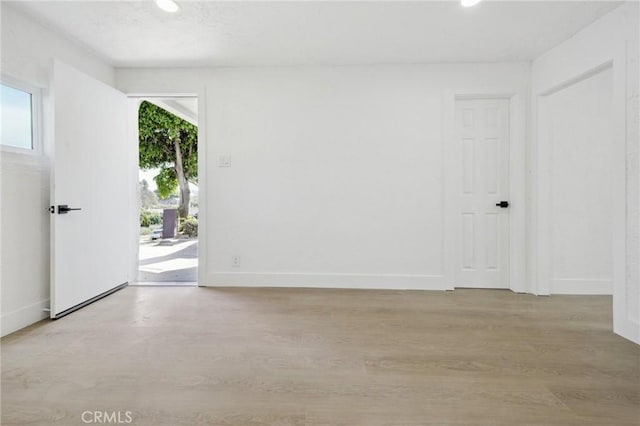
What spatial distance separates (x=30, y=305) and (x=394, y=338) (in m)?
2.89

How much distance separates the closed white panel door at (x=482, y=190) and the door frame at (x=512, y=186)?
6cm

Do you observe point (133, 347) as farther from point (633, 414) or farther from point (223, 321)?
point (633, 414)

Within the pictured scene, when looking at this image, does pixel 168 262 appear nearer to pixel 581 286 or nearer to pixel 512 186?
pixel 512 186

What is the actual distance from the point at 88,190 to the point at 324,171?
7.64 feet

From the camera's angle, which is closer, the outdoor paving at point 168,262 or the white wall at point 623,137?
the white wall at point 623,137

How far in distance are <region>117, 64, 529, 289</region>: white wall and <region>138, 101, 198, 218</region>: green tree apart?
493cm

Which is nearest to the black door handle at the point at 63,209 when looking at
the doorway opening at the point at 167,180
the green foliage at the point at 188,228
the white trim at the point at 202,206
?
the white trim at the point at 202,206

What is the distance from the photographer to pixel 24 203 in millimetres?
2451

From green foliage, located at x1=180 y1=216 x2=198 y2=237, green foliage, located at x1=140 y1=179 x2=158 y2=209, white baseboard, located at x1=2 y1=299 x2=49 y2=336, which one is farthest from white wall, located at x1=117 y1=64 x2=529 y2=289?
green foliage, located at x1=140 y1=179 x2=158 y2=209

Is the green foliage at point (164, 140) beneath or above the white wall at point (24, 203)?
above

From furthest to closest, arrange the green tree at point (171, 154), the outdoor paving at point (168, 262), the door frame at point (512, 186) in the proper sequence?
the green tree at point (171, 154)
the outdoor paving at point (168, 262)
the door frame at point (512, 186)

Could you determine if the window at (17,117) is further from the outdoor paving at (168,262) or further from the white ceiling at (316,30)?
the outdoor paving at (168,262)

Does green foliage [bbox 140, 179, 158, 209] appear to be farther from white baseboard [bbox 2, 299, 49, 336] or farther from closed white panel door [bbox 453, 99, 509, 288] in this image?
closed white panel door [bbox 453, 99, 509, 288]

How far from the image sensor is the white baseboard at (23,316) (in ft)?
7.50
